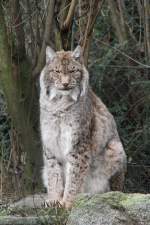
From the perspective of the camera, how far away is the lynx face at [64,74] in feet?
25.1

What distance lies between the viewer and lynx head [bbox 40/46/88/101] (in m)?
7.66

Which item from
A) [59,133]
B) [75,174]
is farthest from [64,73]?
[75,174]

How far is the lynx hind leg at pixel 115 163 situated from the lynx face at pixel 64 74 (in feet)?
2.25

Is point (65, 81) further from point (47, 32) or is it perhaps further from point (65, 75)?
point (47, 32)

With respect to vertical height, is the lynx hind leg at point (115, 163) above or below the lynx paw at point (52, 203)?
above

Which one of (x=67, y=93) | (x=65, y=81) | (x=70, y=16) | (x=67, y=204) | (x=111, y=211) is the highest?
(x=70, y=16)

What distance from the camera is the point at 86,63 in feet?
29.5

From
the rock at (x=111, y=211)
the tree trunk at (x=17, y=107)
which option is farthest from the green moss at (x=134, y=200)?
the tree trunk at (x=17, y=107)

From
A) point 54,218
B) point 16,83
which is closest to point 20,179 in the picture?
point 16,83

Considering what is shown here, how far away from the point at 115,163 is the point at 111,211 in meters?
2.55

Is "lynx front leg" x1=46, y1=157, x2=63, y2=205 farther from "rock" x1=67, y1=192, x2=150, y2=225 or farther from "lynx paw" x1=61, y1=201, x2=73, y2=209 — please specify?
"rock" x1=67, y1=192, x2=150, y2=225

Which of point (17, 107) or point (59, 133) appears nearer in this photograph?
point (59, 133)

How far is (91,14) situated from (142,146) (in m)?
2.27

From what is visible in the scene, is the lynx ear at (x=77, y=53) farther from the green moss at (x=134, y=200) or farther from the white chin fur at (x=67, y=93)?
the green moss at (x=134, y=200)
